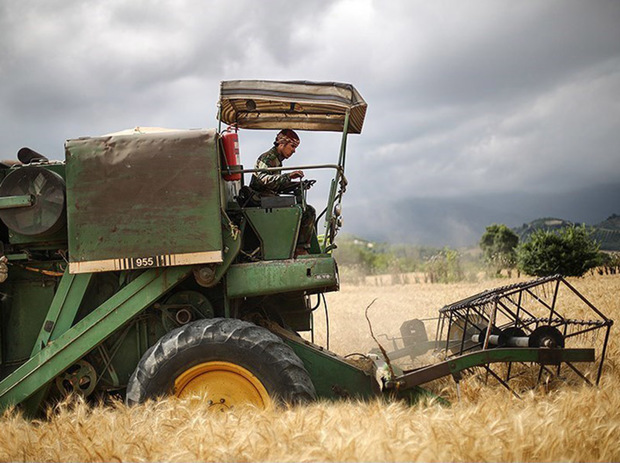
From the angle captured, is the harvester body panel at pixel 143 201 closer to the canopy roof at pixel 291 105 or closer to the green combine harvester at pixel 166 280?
the green combine harvester at pixel 166 280

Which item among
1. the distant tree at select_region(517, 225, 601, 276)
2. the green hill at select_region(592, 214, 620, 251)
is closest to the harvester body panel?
the distant tree at select_region(517, 225, 601, 276)

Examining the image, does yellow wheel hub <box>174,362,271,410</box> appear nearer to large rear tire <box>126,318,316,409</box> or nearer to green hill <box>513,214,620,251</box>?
large rear tire <box>126,318,316,409</box>

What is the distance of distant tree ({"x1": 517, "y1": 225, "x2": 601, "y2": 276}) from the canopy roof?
20.4 meters

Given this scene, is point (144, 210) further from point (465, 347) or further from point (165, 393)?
point (465, 347)

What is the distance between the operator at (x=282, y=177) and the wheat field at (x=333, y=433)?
1.99 metres

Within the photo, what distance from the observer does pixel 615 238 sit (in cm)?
4072

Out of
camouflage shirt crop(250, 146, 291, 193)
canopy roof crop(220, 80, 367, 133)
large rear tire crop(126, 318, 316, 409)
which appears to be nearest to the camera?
large rear tire crop(126, 318, 316, 409)

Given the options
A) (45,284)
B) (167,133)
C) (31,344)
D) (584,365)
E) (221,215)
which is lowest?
(584,365)

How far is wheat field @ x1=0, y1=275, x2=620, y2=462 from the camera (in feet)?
11.5

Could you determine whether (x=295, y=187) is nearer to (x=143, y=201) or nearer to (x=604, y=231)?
(x=143, y=201)

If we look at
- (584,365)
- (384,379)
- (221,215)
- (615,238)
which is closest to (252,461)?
(384,379)

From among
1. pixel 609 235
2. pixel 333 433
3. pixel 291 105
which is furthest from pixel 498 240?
pixel 333 433

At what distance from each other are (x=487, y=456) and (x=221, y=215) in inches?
125

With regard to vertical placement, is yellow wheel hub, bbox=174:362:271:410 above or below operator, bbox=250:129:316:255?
below
